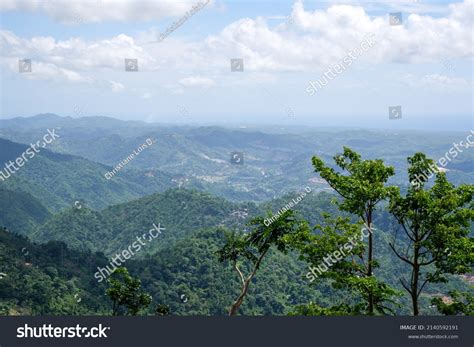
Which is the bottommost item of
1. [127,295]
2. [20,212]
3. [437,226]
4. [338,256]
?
[20,212]

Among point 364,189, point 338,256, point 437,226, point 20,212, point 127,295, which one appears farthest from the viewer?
point 20,212

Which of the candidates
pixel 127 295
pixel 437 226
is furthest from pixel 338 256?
pixel 127 295

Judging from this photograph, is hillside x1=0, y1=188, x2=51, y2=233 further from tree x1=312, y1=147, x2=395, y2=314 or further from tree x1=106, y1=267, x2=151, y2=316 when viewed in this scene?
tree x1=312, y1=147, x2=395, y2=314

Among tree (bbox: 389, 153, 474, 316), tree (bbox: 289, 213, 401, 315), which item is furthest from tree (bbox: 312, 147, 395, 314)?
tree (bbox: 389, 153, 474, 316)

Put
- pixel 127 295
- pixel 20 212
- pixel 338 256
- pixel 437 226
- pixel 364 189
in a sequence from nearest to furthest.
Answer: pixel 437 226 < pixel 364 189 < pixel 338 256 < pixel 127 295 < pixel 20 212

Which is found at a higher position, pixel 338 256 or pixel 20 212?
pixel 338 256

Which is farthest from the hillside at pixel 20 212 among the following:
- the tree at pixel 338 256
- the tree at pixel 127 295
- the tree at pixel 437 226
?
the tree at pixel 437 226

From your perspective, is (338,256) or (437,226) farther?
(338,256)

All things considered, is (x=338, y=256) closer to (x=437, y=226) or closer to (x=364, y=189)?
(x=364, y=189)
